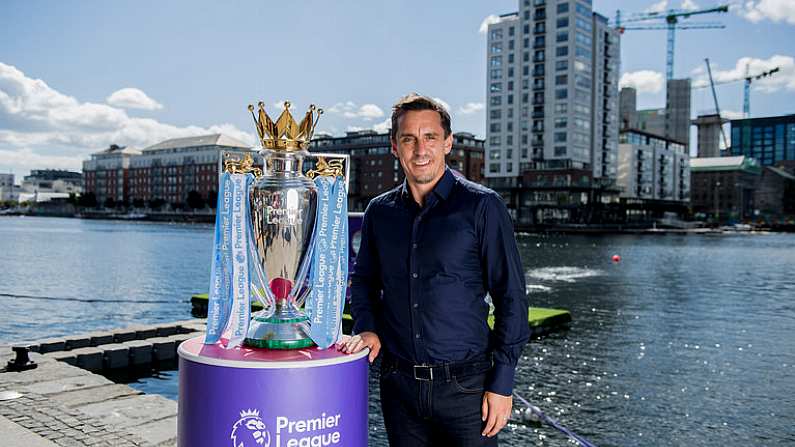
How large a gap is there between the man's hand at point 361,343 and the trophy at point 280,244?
0.08m

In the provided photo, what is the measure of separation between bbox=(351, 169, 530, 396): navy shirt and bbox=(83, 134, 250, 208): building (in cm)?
14395

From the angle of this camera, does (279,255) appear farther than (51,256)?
No

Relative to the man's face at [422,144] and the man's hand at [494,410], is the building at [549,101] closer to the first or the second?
the man's face at [422,144]

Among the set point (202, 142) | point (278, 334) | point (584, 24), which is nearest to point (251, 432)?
point (278, 334)

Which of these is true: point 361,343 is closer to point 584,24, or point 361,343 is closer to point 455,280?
point 455,280

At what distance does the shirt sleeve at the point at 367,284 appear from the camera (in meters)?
3.61

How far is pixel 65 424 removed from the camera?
6539 millimetres

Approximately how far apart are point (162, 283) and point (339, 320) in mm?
31226

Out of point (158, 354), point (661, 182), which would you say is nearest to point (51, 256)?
point (158, 354)

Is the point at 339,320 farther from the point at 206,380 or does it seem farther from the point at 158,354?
the point at 158,354

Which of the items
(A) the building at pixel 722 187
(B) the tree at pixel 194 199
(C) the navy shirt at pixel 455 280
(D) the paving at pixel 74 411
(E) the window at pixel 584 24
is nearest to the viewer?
(C) the navy shirt at pixel 455 280

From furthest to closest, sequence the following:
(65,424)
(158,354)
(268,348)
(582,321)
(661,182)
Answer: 1. (661,182)
2. (582,321)
3. (158,354)
4. (65,424)
5. (268,348)

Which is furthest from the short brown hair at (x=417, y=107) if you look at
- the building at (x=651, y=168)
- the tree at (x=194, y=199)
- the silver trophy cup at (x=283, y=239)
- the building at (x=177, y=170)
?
the tree at (x=194, y=199)

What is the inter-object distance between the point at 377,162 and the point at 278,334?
118 metres
